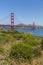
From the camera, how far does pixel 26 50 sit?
30.6ft

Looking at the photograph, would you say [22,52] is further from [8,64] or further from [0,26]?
[0,26]

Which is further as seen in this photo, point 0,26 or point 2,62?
point 0,26

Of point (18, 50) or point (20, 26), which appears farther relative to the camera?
point (20, 26)

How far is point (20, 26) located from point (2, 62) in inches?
1193

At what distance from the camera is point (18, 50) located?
9312mm

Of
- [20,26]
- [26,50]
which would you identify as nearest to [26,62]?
A: [26,50]

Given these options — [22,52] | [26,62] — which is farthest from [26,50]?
[26,62]

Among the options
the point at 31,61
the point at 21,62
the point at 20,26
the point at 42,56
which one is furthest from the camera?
the point at 20,26

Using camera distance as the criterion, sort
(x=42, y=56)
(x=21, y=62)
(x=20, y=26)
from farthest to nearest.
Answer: (x=20, y=26), (x=42, y=56), (x=21, y=62)

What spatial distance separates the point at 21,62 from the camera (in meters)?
8.27

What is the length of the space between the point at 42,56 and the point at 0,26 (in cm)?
3005

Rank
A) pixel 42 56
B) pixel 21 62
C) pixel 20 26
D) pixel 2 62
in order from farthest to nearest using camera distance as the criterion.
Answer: pixel 20 26 < pixel 42 56 < pixel 21 62 < pixel 2 62

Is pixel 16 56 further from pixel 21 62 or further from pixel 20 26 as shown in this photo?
pixel 20 26

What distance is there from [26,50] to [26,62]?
93cm
